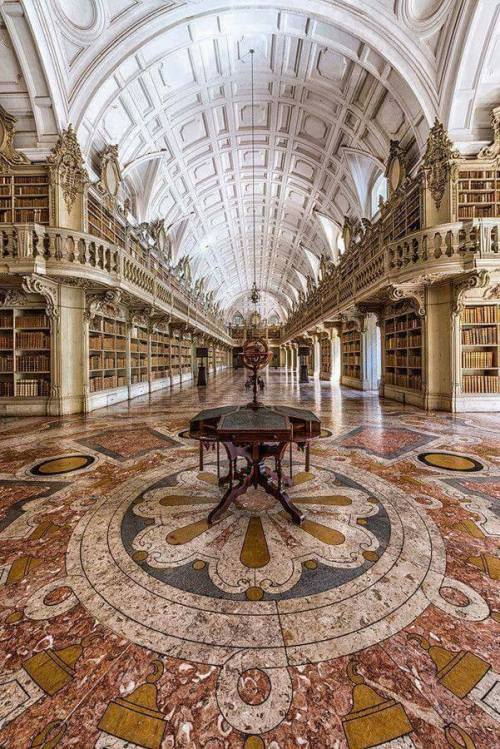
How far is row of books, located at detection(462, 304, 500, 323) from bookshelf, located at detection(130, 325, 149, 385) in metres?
10.1

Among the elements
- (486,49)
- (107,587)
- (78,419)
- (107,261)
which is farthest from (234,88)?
(107,587)

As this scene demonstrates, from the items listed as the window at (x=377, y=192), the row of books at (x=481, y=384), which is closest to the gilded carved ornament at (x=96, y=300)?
the row of books at (x=481, y=384)

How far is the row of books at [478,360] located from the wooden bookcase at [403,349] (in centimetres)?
99

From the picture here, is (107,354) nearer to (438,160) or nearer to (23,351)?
(23,351)

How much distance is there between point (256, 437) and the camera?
7.32ft

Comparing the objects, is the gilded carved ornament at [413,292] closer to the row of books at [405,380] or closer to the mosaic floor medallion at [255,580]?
the row of books at [405,380]

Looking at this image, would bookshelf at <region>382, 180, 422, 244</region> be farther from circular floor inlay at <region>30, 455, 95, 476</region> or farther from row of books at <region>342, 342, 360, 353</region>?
circular floor inlay at <region>30, 455, 95, 476</region>

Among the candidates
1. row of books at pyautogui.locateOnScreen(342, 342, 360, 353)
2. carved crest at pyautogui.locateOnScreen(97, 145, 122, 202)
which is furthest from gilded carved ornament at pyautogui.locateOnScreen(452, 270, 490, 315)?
carved crest at pyautogui.locateOnScreen(97, 145, 122, 202)

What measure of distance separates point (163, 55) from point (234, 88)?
10.0 ft

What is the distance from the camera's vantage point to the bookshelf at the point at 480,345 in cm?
699

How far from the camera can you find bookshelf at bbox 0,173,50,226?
693 cm

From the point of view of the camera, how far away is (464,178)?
6.75 metres

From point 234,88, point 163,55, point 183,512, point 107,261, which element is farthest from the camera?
point 234,88

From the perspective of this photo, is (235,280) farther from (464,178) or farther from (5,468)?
(5,468)
